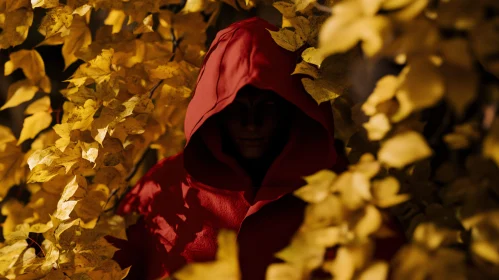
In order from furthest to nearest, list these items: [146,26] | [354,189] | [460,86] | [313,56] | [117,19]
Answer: [117,19] → [146,26] → [313,56] → [354,189] → [460,86]

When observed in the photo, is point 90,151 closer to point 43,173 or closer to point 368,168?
point 43,173

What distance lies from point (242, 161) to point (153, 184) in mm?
231

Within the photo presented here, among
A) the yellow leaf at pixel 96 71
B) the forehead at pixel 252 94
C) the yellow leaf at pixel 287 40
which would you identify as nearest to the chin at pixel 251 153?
the forehead at pixel 252 94

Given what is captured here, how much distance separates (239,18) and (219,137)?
0.61m

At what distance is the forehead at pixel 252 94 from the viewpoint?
4.63 ft

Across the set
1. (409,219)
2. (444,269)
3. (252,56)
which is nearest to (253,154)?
(252,56)

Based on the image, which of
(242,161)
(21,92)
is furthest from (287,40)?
(21,92)

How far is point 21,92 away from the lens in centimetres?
173

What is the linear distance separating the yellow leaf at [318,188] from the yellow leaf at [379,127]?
12 cm

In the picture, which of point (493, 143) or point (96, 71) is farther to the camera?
point (96, 71)

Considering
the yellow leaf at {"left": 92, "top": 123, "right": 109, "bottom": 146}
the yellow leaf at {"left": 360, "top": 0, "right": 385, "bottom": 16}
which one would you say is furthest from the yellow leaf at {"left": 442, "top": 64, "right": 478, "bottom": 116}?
the yellow leaf at {"left": 92, "top": 123, "right": 109, "bottom": 146}

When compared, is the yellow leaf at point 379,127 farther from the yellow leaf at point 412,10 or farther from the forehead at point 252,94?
the forehead at point 252,94

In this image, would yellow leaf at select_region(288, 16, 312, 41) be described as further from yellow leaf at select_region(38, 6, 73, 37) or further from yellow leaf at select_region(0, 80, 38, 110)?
yellow leaf at select_region(0, 80, 38, 110)

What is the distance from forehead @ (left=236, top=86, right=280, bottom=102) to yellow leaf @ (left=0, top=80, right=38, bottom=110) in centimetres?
63
